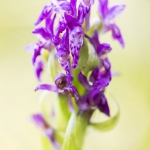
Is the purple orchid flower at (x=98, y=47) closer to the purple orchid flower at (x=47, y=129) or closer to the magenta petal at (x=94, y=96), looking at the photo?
the magenta petal at (x=94, y=96)

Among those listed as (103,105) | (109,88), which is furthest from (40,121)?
(109,88)

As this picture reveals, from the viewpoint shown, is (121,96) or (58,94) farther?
(121,96)

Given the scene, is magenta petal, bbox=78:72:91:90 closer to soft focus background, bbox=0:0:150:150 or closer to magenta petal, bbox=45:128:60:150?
magenta petal, bbox=45:128:60:150

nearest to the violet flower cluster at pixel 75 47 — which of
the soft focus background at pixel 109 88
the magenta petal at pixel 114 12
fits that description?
the magenta petal at pixel 114 12
